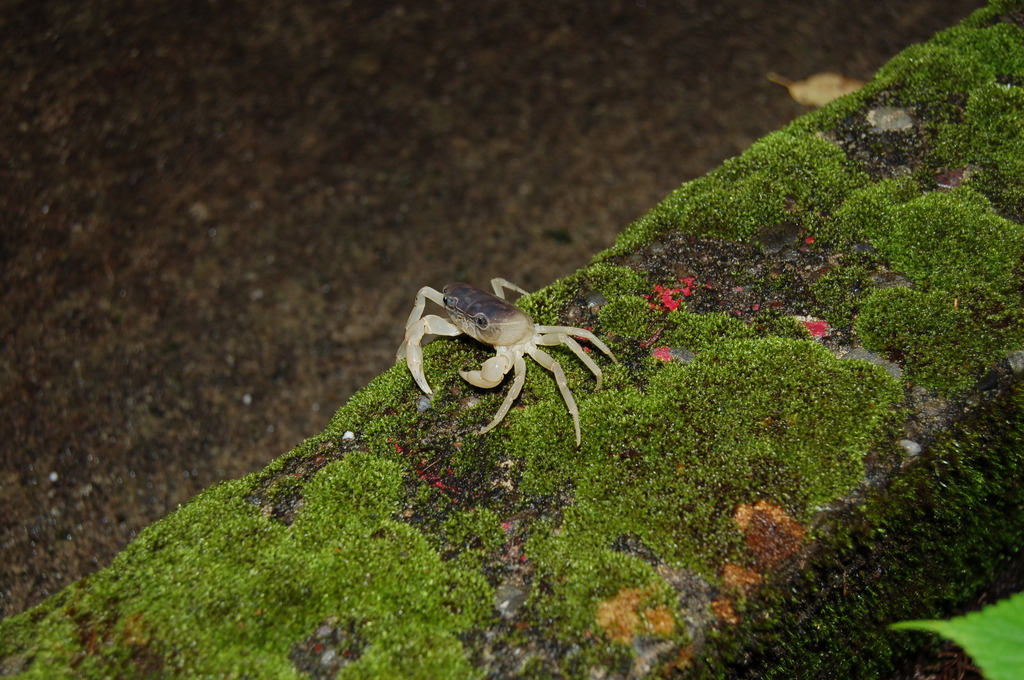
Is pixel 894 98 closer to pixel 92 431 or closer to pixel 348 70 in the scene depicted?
pixel 348 70

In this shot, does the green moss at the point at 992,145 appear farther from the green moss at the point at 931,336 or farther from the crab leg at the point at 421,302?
the crab leg at the point at 421,302

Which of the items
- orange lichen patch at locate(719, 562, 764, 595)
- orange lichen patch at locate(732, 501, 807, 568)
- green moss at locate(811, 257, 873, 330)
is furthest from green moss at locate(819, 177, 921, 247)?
orange lichen patch at locate(719, 562, 764, 595)

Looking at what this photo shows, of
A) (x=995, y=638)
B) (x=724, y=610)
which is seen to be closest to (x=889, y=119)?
(x=724, y=610)

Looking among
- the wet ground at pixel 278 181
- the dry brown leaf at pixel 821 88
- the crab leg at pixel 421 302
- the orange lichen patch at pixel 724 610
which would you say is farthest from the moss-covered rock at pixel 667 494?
the dry brown leaf at pixel 821 88

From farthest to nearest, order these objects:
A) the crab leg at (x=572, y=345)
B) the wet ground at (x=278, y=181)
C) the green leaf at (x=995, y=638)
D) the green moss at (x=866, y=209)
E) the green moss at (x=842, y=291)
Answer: the wet ground at (x=278, y=181)
the green moss at (x=866, y=209)
the green moss at (x=842, y=291)
the crab leg at (x=572, y=345)
the green leaf at (x=995, y=638)

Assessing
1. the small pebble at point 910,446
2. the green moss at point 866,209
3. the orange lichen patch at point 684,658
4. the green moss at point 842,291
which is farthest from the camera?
the green moss at point 866,209

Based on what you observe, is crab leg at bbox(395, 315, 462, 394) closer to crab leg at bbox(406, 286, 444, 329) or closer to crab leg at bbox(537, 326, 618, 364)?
crab leg at bbox(406, 286, 444, 329)

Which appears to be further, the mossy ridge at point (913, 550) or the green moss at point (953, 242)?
the green moss at point (953, 242)
